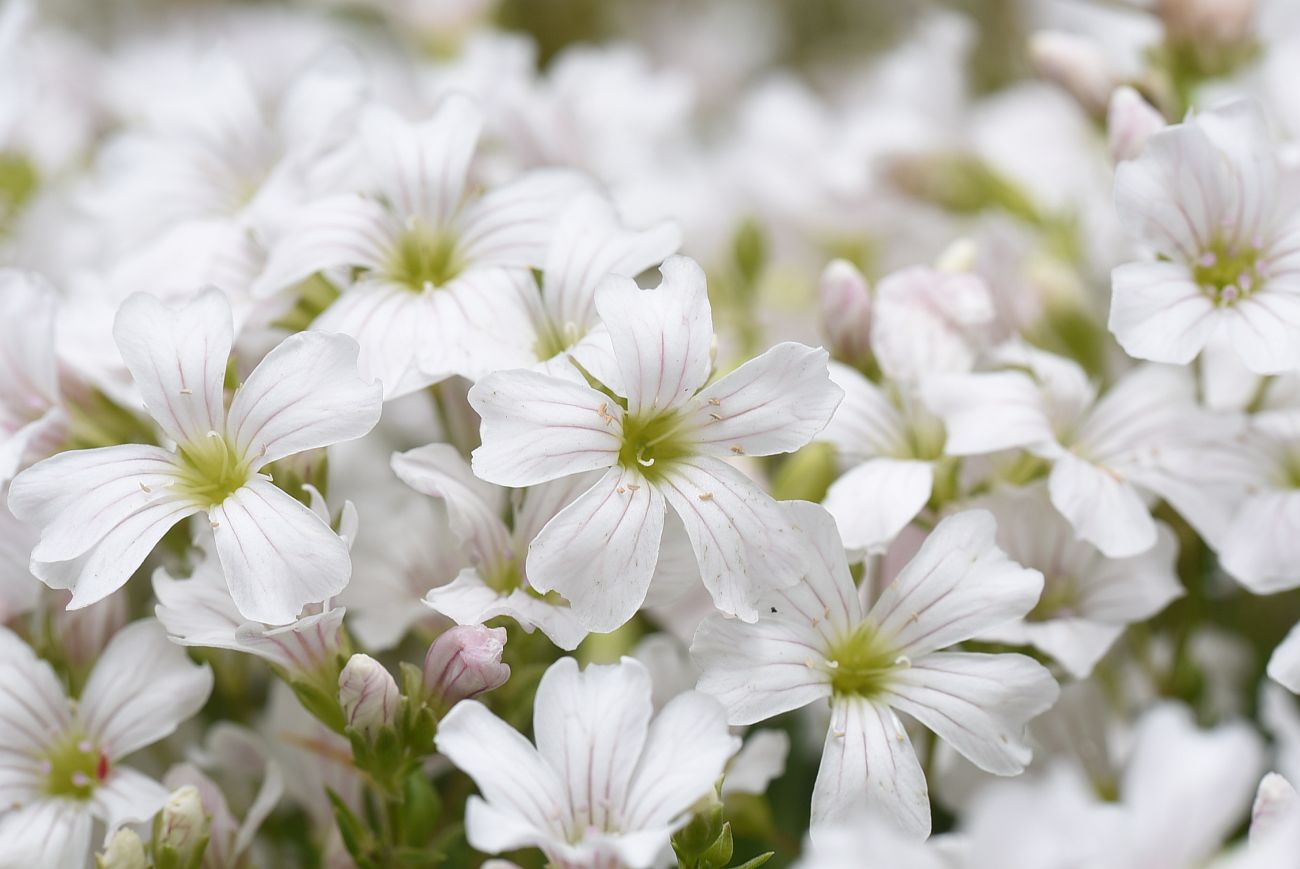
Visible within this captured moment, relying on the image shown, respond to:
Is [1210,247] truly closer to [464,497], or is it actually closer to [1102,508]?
[1102,508]

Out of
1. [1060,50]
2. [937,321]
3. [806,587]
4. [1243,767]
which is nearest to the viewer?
[1243,767]

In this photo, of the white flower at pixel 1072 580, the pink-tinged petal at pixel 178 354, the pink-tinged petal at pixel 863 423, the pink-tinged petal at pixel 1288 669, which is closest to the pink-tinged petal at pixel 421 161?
the pink-tinged petal at pixel 178 354

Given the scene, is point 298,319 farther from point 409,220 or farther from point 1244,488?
point 1244,488

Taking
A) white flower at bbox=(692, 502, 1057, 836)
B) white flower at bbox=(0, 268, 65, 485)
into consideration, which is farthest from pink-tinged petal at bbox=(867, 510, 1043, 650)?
white flower at bbox=(0, 268, 65, 485)

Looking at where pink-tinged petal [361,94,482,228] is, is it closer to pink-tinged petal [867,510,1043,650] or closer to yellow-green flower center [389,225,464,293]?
yellow-green flower center [389,225,464,293]

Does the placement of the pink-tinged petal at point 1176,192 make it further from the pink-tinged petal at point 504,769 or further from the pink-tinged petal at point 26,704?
the pink-tinged petal at point 26,704

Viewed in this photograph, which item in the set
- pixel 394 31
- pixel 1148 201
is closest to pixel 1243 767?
pixel 1148 201

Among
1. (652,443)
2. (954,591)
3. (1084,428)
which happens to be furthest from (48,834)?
(1084,428)
